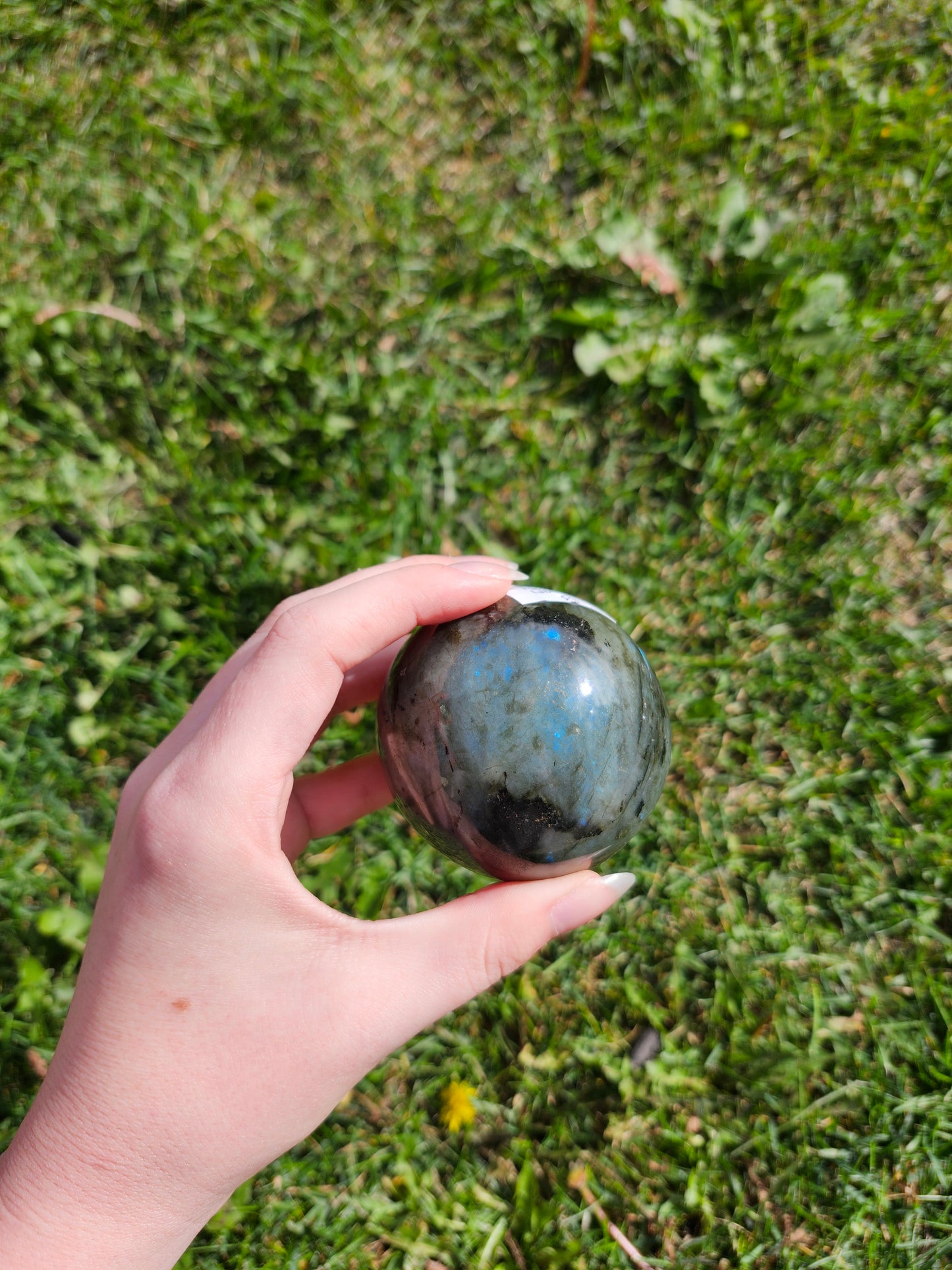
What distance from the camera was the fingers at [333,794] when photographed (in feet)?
9.02

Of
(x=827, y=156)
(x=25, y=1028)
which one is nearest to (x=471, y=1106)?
(x=25, y=1028)

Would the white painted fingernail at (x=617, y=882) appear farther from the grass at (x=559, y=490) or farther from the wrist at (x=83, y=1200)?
the wrist at (x=83, y=1200)

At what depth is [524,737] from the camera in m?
1.92

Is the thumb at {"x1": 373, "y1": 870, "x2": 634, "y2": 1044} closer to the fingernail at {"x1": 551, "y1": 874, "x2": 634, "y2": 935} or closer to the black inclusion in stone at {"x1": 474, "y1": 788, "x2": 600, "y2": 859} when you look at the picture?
the fingernail at {"x1": 551, "y1": 874, "x2": 634, "y2": 935}

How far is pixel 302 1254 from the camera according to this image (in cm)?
272

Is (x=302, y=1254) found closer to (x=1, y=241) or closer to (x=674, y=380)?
(x=674, y=380)

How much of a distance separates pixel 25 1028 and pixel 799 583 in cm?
306

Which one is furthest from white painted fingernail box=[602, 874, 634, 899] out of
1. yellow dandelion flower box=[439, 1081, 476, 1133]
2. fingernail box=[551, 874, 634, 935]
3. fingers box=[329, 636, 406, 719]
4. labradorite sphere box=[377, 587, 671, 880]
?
yellow dandelion flower box=[439, 1081, 476, 1133]

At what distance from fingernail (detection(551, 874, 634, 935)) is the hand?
7 centimetres

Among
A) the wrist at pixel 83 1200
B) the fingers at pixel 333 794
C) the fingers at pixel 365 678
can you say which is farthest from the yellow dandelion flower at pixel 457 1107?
the fingers at pixel 365 678

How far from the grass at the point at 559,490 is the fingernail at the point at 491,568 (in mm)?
911

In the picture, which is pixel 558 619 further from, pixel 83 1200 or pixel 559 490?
pixel 83 1200

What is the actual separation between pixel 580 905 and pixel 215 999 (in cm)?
85

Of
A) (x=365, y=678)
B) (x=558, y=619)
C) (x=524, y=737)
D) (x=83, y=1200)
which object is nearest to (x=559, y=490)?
(x=365, y=678)
